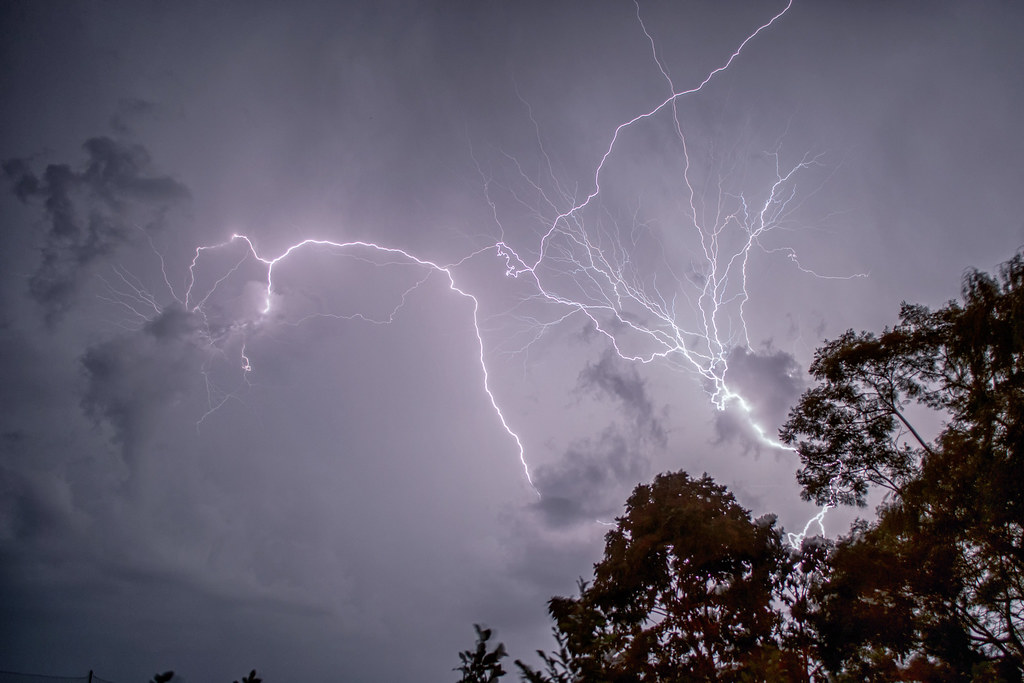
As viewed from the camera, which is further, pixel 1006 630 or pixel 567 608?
pixel 567 608

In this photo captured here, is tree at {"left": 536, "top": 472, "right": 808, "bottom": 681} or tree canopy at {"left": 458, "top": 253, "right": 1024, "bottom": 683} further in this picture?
tree at {"left": 536, "top": 472, "right": 808, "bottom": 681}

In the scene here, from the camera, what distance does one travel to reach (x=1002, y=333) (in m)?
6.48

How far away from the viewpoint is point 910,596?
9.16 metres

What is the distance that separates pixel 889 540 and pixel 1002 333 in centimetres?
500

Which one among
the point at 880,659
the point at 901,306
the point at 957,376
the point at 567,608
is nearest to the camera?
the point at 957,376

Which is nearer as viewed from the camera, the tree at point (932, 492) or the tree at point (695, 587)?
the tree at point (932, 492)

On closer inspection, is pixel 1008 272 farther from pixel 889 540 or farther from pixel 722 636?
pixel 722 636

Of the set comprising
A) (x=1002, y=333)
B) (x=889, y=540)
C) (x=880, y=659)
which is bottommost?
(x=880, y=659)

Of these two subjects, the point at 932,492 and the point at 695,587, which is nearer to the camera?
the point at 932,492

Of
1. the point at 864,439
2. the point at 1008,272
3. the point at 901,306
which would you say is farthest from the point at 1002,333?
the point at 864,439

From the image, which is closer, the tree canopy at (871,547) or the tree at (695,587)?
the tree canopy at (871,547)

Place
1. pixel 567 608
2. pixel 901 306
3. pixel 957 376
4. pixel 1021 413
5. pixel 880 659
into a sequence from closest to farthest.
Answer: pixel 1021 413 < pixel 957 376 < pixel 901 306 < pixel 880 659 < pixel 567 608

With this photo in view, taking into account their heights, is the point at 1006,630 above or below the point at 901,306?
below

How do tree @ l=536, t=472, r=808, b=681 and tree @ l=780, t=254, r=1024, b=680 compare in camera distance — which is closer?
tree @ l=780, t=254, r=1024, b=680
